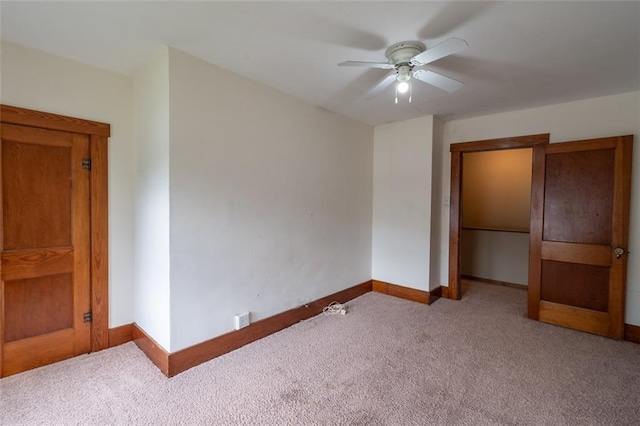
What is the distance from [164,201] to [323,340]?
1.82 meters

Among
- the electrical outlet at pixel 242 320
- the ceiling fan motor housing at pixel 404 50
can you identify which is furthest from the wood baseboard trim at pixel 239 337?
the ceiling fan motor housing at pixel 404 50

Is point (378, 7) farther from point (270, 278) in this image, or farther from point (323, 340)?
point (323, 340)

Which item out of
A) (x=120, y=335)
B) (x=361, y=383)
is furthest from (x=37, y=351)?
(x=361, y=383)

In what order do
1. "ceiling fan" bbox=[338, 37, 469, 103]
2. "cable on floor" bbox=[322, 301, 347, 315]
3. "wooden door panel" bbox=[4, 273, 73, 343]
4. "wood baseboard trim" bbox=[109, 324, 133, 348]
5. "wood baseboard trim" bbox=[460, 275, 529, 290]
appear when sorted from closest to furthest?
"ceiling fan" bbox=[338, 37, 469, 103], "wooden door panel" bbox=[4, 273, 73, 343], "wood baseboard trim" bbox=[109, 324, 133, 348], "cable on floor" bbox=[322, 301, 347, 315], "wood baseboard trim" bbox=[460, 275, 529, 290]

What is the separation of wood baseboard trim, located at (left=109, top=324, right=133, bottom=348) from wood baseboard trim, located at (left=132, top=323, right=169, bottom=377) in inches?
1.4

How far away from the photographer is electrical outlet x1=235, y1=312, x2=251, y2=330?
8.30ft

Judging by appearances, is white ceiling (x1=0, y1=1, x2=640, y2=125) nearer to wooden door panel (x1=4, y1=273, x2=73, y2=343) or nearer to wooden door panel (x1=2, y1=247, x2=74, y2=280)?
wooden door panel (x1=2, y1=247, x2=74, y2=280)

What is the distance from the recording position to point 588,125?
301cm

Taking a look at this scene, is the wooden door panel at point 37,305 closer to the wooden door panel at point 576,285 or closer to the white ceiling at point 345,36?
the white ceiling at point 345,36

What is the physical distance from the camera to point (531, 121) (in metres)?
3.31

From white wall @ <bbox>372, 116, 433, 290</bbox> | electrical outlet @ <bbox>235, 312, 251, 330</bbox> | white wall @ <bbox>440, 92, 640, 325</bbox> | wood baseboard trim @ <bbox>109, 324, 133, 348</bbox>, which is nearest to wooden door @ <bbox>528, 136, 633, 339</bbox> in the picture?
white wall @ <bbox>440, 92, 640, 325</bbox>

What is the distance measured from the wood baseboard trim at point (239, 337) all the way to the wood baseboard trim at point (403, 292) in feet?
2.50

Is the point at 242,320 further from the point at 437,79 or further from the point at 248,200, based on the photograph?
the point at 437,79

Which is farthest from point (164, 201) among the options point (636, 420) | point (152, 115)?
point (636, 420)
